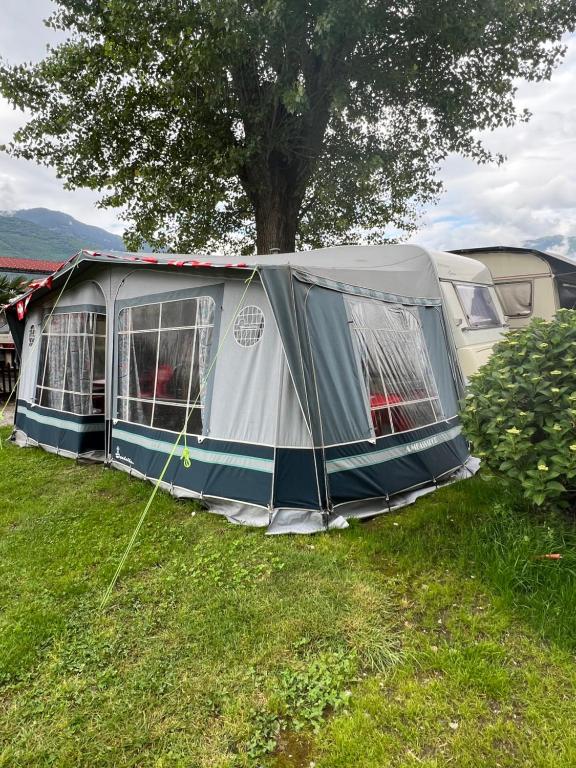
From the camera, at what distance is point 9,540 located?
3.98 m

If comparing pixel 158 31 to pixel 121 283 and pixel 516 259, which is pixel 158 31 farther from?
pixel 516 259

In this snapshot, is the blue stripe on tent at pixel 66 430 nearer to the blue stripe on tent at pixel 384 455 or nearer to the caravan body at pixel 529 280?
the blue stripe on tent at pixel 384 455

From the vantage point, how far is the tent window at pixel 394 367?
171 inches

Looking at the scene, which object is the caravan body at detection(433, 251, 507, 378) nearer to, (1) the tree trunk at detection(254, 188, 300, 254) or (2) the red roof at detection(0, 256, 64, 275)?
(1) the tree trunk at detection(254, 188, 300, 254)

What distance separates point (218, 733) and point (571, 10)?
1103 cm

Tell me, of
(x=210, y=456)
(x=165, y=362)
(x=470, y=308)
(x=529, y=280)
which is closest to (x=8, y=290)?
(x=165, y=362)

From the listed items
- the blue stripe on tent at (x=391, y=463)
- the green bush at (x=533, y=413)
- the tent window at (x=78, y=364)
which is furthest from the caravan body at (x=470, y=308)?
the tent window at (x=78, y=364)

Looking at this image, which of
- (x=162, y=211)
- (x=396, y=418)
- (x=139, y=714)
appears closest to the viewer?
(x=139, y=714)

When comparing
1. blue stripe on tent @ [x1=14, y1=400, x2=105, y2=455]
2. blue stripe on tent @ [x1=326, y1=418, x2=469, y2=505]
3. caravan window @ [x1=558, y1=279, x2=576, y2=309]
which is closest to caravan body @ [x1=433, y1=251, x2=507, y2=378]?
blue stripe on tent @ [x1=326, y1=418, x2=469, y2=505]

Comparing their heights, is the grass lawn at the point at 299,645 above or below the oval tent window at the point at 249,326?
below

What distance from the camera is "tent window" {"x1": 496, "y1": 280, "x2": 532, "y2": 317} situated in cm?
948

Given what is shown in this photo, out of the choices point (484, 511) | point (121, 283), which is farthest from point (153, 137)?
point (484, 511)

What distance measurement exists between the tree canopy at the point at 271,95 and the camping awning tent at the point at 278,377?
149 inches

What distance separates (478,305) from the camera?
6.53 m
